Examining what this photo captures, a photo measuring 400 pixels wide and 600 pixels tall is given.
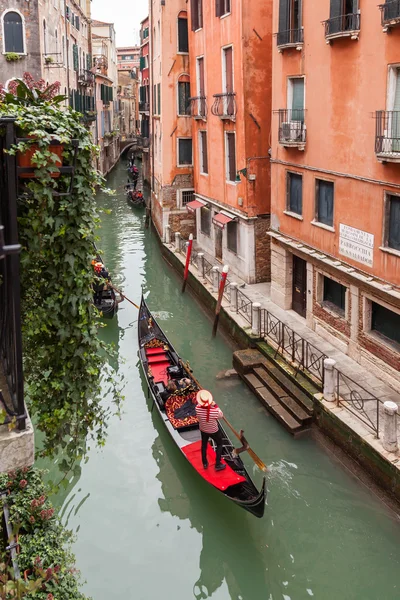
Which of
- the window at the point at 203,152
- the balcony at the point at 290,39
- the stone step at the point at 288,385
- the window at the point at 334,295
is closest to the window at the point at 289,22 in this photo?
the balcony at the point at 290,39

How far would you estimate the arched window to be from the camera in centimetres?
2164

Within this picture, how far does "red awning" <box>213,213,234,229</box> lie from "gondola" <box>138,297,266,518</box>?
4.44 metres

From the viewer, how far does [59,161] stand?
13.9ft

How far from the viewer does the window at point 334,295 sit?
12.5 meters

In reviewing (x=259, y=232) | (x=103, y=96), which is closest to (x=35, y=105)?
(x=259, y=232)

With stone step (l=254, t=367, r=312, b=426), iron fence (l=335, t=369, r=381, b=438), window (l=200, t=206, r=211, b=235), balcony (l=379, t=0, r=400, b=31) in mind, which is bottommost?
stone step (l=254, t=367, r=312, b=426)

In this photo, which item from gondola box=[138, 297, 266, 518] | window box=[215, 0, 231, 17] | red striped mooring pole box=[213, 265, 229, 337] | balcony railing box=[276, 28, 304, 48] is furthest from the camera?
window box=[215, 0, 231, 17]

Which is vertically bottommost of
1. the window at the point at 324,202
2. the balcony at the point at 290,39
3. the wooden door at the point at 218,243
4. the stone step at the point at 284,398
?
the stone step at the point at 284,398

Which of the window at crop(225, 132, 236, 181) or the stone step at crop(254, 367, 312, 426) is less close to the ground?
the window at crop(225, 132, 236, 181)

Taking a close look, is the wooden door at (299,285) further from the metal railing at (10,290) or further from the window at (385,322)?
the metal railing at (10,290)

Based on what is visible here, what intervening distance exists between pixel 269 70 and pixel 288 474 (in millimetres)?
11122

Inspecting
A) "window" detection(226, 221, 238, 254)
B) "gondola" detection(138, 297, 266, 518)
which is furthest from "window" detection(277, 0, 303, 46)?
"gondola" detection(138, 297, 266, 518)

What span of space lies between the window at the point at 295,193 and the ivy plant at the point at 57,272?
378 inches

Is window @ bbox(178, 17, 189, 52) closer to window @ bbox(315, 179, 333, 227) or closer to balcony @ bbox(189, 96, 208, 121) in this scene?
balcony @ bbox(189, 96, 208, 121)
